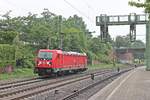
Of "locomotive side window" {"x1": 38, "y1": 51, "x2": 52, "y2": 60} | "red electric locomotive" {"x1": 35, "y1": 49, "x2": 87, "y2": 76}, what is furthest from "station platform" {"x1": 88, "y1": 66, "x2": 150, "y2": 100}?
"locomotive side window" {"x1": 38, "y1": 51, "x2": 52, "y2": 60}

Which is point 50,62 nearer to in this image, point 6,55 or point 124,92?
point 6,55

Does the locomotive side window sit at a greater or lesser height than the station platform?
greater

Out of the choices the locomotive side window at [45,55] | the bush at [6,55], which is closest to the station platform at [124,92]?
the locomotive side window at [45,55]

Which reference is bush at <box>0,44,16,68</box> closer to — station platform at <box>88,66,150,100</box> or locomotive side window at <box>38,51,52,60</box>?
locomotive side window at <box>38,51,52,60</box>

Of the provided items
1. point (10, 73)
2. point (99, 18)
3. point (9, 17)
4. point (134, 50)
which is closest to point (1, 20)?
point (9, 17)

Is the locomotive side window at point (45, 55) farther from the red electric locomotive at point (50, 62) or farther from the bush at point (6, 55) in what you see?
the bush at point (6, 55)

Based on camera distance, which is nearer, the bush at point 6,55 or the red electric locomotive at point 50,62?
the red electric locomotive at point 50,62

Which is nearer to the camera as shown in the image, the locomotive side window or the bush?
the locomotive side window

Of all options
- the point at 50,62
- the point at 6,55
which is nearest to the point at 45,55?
the point at 50,62

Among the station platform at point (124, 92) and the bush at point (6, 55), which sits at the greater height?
the bush at point (6, 55)

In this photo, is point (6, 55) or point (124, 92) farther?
point (6, 55)

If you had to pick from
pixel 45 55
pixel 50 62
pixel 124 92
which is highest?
pixel 45 55

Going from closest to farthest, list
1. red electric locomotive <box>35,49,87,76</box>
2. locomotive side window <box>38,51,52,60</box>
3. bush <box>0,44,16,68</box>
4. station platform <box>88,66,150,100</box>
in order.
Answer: station platform <box>88,66,150,100</box>
red electric locomotive <box>35,49,87,76</box>
locomotive side window <box>38,51,52,60</box>
bush <box>0,44,16,68</box>

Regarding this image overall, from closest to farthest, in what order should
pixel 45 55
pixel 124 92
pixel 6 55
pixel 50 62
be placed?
pixel 124 92 → pixel 50 62 → pixel 45 55 → pixel 6 55
